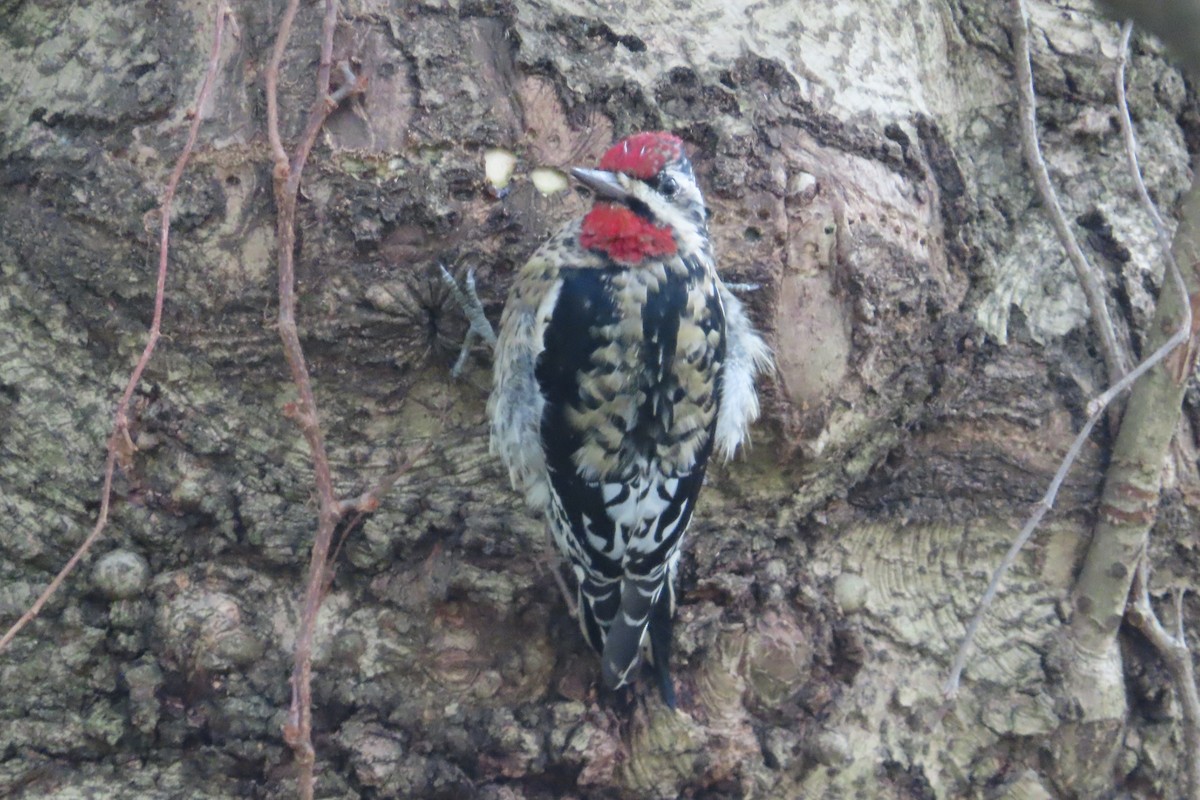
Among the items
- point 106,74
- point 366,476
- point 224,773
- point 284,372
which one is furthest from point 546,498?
point 106,74

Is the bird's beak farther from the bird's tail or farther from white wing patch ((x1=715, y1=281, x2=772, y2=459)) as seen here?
the bird's tail

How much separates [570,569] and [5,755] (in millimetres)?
1098

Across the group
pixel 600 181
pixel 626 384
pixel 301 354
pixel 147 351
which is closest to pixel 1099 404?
pixel 626 384

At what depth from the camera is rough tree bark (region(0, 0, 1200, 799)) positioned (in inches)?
86.5

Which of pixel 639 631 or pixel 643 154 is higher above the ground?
pixel 643 154

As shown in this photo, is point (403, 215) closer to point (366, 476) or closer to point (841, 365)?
point (366, 476)

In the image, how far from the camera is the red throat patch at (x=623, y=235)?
2439mm

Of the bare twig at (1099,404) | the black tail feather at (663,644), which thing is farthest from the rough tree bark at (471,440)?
the bare twig at (1099,404)

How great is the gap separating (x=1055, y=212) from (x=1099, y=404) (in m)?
0.53

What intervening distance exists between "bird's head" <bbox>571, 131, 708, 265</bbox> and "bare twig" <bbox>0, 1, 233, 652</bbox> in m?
0.71

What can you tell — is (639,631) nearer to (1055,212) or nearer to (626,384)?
(626,384)

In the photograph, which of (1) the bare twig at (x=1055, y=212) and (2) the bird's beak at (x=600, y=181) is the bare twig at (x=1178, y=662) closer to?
(1) the bare twig at (x=1055, y=212)

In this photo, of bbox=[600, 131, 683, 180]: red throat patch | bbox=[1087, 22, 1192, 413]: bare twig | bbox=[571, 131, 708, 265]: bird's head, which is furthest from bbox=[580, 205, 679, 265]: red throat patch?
bbox=[1087, 22, 1192, 413]: bare twig

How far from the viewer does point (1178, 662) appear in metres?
2.58
